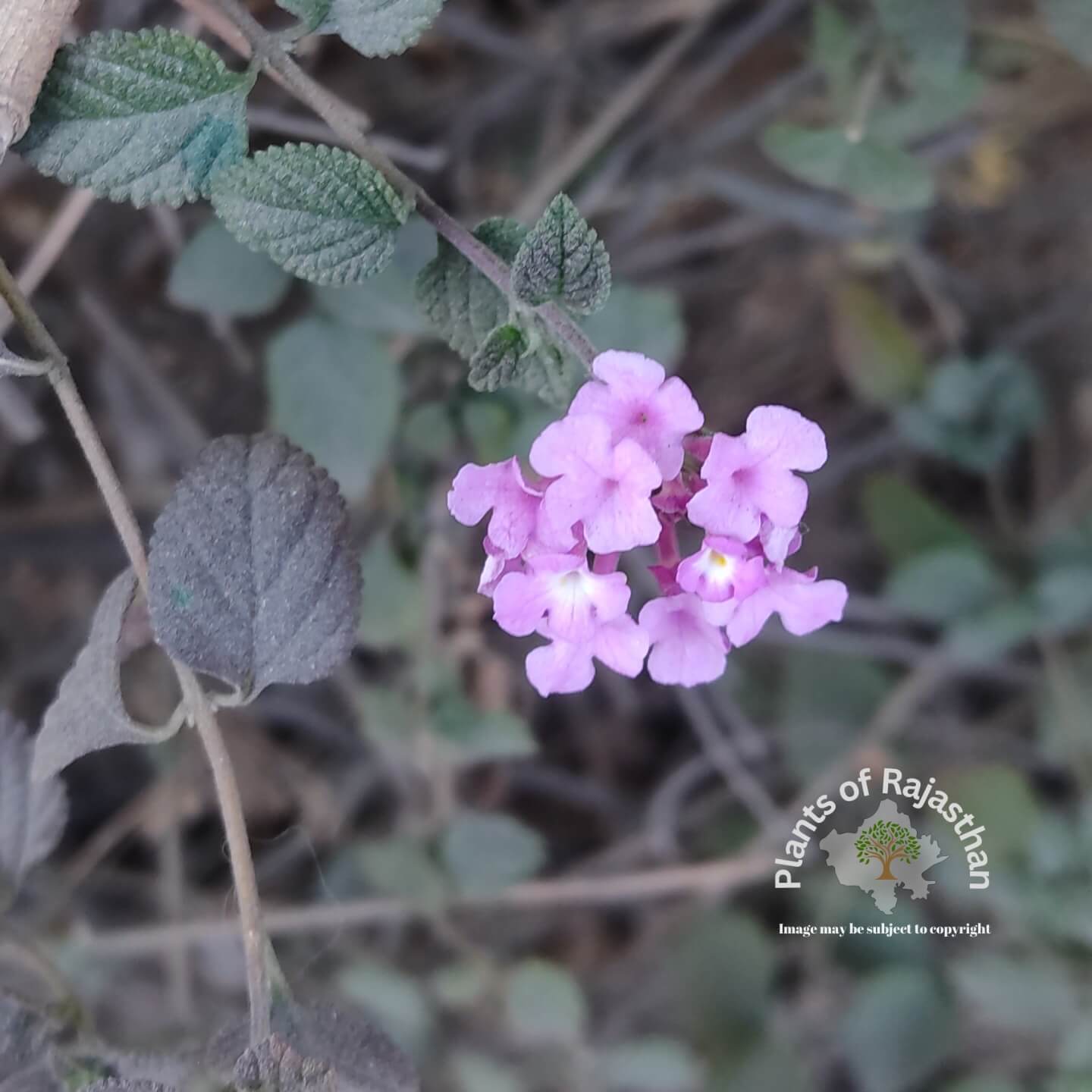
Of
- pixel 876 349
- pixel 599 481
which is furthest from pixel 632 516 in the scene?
pixel 876 349

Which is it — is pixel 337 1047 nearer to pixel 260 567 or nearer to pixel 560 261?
pixel 260 567

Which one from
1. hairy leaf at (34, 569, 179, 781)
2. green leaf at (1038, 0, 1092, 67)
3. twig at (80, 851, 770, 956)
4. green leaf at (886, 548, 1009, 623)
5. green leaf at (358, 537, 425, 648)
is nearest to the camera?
hairy leaf at (34, 569, 179, 781)

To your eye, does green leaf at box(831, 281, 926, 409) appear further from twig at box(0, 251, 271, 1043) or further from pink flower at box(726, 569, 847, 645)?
twig at box(0, 251, 271, 1043)

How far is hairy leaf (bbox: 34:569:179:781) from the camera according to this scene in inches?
23.3

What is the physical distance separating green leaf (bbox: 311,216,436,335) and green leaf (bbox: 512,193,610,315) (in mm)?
296

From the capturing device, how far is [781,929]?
1368 mm

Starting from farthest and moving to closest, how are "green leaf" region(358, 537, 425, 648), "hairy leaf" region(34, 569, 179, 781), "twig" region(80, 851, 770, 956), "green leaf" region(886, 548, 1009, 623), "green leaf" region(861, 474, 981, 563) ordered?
"green leaf" region(861, 474, 981, 563)
"green leaf" region(886, 548, 1009, 623)
"twig" region(80, 851, 770, 956)
"green leaf" region(358, 537, 425, 648)
"hairy leaf" region(34, 569, 179, 781)

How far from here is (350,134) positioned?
564mm

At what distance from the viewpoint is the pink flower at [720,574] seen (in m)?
0.53

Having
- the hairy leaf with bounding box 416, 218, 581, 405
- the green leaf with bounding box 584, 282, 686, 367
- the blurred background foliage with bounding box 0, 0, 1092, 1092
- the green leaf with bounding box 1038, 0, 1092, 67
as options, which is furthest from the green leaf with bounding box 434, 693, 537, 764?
the green leaf with bounding box 1038, 0, 1092, 67

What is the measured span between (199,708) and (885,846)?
79cm

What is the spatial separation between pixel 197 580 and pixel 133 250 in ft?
2.26

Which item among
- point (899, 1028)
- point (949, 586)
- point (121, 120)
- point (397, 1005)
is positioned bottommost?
point (899, 1028)

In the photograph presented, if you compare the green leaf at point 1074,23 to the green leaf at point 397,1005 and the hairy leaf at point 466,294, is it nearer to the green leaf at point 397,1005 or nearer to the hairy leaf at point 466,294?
the hairy leaf at point 466,294
